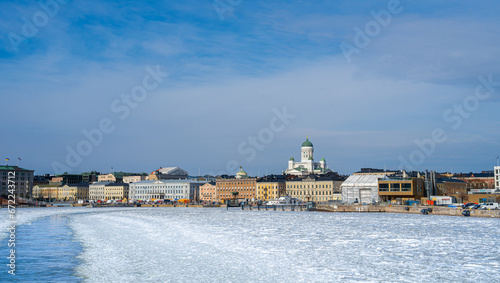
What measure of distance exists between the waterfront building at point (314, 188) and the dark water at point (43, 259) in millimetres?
101860

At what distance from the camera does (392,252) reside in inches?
891

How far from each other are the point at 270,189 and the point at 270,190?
27 cm

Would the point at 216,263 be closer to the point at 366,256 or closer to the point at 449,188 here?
the point at 366,256

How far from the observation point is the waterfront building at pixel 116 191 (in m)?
174

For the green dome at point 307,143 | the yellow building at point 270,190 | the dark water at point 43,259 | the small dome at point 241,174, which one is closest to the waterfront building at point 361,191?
the yellow building at point 270,190

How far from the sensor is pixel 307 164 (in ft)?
560

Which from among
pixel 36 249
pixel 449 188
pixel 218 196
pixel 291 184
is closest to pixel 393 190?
pixel 449 188

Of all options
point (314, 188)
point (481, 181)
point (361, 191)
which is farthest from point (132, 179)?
point (481, 181)

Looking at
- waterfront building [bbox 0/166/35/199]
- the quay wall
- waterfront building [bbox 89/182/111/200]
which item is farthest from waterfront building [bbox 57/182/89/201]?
the quay wall

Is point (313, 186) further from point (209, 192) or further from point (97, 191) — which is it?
point (97, 191)

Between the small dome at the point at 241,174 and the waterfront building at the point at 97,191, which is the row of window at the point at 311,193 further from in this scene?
the waterfront building at the point at 97,191

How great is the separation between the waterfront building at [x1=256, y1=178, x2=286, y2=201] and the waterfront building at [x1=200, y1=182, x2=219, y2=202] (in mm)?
15558

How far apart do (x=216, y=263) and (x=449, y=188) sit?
105 metres

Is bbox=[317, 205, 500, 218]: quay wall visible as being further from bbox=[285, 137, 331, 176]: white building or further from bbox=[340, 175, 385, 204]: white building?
bbox=[285, 137, 331, 176]: white building
